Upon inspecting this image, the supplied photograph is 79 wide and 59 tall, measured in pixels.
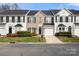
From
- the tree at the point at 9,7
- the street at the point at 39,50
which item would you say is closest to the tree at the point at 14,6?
the tree at the point at 9,7

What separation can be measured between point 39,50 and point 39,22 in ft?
2.78

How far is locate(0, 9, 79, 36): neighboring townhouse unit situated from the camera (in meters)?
9.53

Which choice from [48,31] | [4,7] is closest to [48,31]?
[48,31]

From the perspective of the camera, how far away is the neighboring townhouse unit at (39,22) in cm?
953

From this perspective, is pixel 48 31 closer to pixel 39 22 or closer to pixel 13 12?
pixel 39 22

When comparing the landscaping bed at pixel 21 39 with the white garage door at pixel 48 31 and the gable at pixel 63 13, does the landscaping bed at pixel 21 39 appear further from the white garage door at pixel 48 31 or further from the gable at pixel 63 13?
the gable at pixel 63 13

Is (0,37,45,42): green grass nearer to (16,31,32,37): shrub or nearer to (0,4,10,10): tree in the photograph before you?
(16,31,32,37): shrub

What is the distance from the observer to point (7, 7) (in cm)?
941

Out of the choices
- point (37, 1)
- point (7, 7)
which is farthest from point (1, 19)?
point (37, 1)

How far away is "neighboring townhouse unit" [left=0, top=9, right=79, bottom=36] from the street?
42cm

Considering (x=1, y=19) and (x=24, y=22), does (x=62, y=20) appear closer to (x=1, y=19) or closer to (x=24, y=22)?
(x=24, y=22)

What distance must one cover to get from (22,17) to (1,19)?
58 centimetres

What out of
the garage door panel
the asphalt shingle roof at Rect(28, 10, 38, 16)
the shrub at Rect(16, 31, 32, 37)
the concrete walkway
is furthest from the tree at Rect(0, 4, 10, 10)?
the concrete walkway

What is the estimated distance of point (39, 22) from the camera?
9680 mm
